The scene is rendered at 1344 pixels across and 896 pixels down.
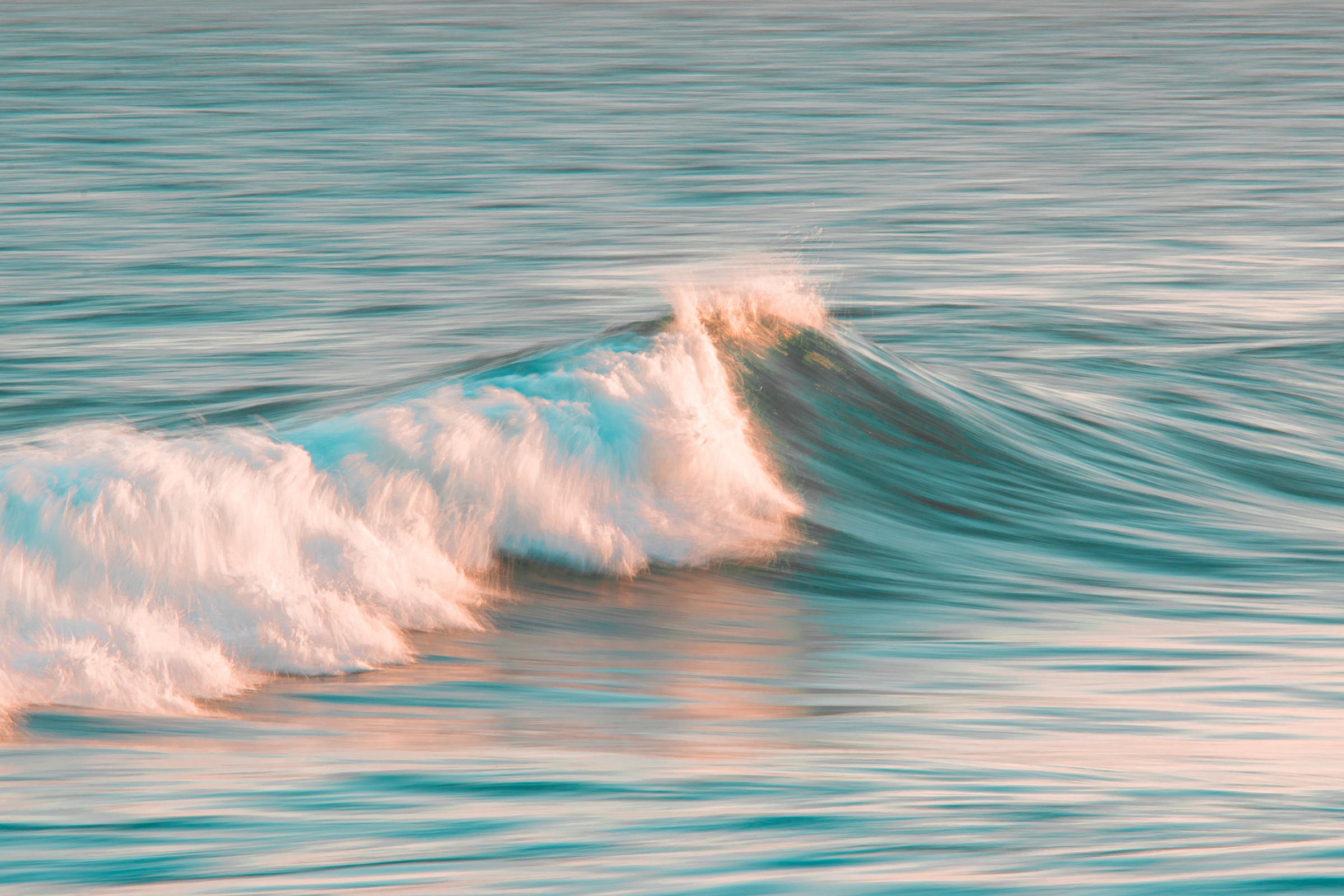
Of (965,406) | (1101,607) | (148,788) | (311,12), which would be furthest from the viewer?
(311,12)

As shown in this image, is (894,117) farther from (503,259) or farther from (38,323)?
(38,323)

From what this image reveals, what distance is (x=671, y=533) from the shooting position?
7301 millimetres

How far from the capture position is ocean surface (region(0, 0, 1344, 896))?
3.63 metres

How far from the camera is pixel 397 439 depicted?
7250 mm

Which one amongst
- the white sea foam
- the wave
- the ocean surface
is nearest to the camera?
the ocean surface

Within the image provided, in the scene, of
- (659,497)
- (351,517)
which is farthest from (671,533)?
(351,517)

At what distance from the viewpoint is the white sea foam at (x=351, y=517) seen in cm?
539

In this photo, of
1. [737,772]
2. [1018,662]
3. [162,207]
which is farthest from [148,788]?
[162,207]

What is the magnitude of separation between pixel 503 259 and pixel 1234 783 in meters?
11.1

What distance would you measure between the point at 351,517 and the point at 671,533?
1.32 metres

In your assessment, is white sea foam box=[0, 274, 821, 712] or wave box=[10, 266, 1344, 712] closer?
white sea foam box=[0, 274, 821, 712]

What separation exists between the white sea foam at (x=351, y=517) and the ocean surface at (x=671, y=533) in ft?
0.07

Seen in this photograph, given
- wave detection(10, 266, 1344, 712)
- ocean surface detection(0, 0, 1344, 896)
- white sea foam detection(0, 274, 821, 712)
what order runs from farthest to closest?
1. wave detection(10, 266, 1344, 712)
2. white sea foam detection(0, 274, 821, 712)
3. ocean surface detection(0, 0, 1344, 896)

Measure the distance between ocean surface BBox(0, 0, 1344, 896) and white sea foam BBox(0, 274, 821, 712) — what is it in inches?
0.8
